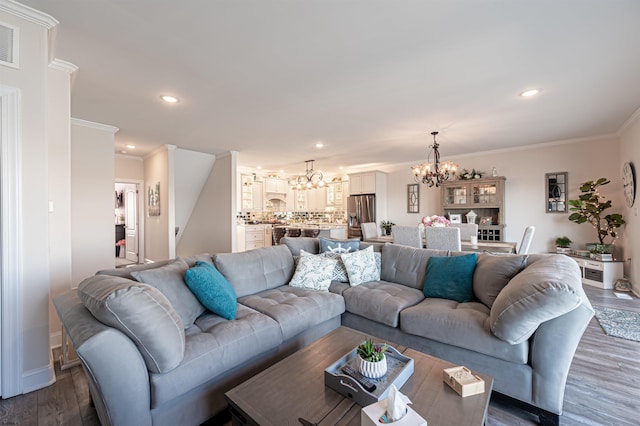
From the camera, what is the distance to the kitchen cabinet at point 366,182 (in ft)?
23.4

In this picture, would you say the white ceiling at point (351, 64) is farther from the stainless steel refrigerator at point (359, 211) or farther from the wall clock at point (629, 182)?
the stainless steel refrigerator at point (359, 211)

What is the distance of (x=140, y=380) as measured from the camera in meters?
1.32

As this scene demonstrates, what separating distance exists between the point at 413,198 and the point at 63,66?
6671 millimetres

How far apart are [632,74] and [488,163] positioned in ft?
11.1

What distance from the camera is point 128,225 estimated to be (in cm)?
730

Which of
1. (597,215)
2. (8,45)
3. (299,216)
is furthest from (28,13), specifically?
(299,216)

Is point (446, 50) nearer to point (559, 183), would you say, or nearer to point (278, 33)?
point (278, 33)

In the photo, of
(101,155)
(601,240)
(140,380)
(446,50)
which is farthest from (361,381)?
(601,240)

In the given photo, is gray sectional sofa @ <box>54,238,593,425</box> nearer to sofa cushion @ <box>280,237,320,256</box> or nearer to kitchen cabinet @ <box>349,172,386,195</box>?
sofa cushion @ <box>280,237,320,256</box>

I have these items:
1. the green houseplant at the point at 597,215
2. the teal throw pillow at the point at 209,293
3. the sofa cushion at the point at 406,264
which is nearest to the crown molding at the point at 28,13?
the teal throw pillow at the point at 209,293

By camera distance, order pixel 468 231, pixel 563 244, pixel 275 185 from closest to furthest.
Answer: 1. pixel 468 231
2. pixel 563 244
3. pixel 275 185

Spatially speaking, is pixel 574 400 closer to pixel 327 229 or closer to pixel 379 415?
pixel 379 415

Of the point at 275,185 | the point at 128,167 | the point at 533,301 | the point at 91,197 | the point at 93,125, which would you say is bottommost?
the point at 533,301

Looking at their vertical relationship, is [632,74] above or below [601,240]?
above
